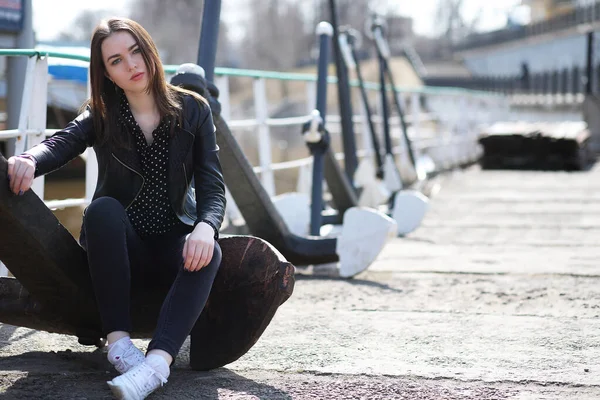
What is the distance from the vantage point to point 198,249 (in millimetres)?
2496

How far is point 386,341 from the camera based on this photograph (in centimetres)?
310

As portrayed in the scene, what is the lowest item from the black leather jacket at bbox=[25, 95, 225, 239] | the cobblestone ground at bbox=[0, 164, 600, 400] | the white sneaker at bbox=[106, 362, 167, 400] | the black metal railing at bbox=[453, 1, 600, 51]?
the cobblestone ground at bbox=[0, 164, 600, 400]

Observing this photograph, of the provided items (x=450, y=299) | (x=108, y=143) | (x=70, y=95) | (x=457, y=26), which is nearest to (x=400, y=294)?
(x=450, y=299)

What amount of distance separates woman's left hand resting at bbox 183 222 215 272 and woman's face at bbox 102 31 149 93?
464mm

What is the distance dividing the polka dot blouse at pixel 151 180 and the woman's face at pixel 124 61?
105 mm

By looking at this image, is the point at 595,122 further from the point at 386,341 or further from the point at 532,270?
the point at 386,341

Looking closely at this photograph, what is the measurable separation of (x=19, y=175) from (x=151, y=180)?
0.42 metres

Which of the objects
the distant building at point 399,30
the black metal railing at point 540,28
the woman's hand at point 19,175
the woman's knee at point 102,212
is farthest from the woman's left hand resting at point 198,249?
the distant building at point 399,30

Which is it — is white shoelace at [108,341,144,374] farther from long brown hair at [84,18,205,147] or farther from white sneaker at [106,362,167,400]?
long brown hair at [84,18,205,147]

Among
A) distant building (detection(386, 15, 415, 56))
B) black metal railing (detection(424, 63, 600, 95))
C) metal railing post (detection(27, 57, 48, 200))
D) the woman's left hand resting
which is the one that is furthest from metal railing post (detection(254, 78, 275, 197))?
distant building (detection(386, 15, 415, 56))

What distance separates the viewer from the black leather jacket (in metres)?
2.67

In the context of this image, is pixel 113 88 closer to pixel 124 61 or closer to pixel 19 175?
pixel 124 61

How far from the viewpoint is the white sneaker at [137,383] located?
2285 millimetres

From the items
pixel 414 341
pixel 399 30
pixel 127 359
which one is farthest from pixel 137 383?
pixel 399 30
